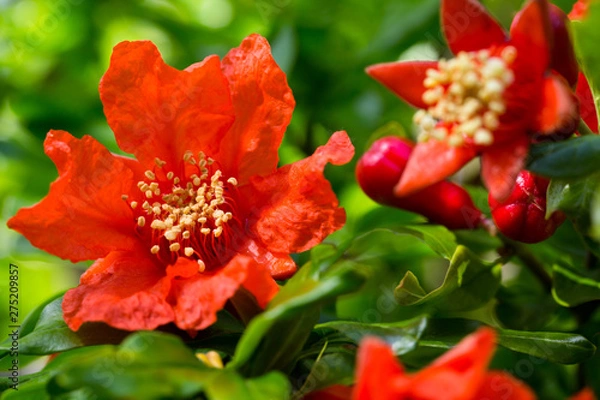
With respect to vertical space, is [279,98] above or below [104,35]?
above

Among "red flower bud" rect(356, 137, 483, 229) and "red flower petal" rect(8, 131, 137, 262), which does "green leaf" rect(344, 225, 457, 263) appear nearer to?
"red flower bud" rect(356, 137, 483, 229)

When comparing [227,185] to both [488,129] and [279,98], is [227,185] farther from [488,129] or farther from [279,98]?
[488,129]

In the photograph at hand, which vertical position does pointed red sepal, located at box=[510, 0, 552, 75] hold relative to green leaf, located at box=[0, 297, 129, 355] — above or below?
above

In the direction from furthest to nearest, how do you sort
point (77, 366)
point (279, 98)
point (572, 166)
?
1. point (279, 98)
2. point (572, 166)
3. point (77, 366)

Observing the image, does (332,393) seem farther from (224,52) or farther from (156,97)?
(224,52)

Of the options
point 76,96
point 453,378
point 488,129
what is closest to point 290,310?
point 453,378

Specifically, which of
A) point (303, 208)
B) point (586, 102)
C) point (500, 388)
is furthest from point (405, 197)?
point (500, 388)

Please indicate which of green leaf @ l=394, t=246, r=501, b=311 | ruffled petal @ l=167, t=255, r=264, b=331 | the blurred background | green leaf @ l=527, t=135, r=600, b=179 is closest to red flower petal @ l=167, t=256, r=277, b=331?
ruffled petal @ l=167, t=255, r=264, b=331

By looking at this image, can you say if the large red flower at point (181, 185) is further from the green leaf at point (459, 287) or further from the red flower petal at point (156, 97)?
the green leaf at point (459, 287)
